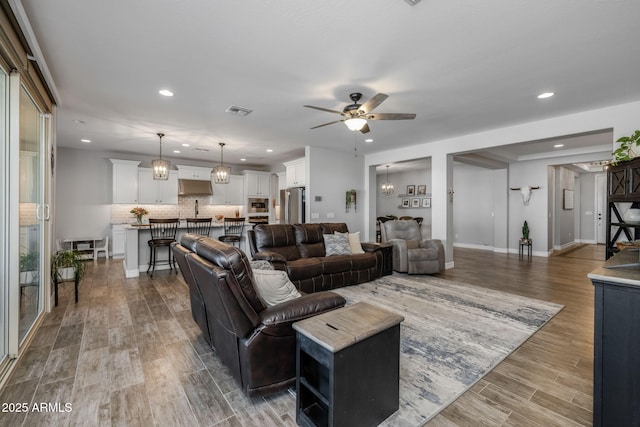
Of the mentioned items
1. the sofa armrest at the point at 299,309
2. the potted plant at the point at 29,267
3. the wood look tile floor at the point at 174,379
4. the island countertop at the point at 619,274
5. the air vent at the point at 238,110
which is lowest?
the wood look tile floor at the point at 174,379

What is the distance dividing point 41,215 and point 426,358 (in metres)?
4.14

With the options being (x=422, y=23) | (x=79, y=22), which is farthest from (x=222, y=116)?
(x=422, y=23)

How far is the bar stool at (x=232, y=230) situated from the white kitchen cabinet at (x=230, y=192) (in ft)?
7.64

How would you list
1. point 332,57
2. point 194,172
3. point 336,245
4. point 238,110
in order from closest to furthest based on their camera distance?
point 332,57 → point 238,110 → point 336,245 → point 194,172

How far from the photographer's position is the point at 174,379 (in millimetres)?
2119

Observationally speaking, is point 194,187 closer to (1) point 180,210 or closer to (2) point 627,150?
(1) point 180,210

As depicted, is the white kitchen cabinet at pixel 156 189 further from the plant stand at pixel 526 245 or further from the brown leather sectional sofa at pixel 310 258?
the plant stand at pixel 526 245

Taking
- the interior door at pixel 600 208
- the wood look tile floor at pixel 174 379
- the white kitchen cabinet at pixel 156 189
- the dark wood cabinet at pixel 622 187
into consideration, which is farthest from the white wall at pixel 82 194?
the interior door at pixel 600 208

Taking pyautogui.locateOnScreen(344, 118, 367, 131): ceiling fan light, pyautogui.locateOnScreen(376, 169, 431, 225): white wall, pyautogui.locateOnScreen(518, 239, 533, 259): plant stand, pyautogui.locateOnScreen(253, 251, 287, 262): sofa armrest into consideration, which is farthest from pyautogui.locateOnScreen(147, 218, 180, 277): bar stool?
pyautogui.locateOnScreen(518, 239, 533, 259): plant stand

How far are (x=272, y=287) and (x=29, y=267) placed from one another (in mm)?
2512

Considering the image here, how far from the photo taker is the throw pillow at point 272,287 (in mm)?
2166

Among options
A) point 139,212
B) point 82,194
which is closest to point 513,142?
point 139,212

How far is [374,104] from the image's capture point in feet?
9.73

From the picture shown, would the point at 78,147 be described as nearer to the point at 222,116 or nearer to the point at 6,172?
the point at 222,116
